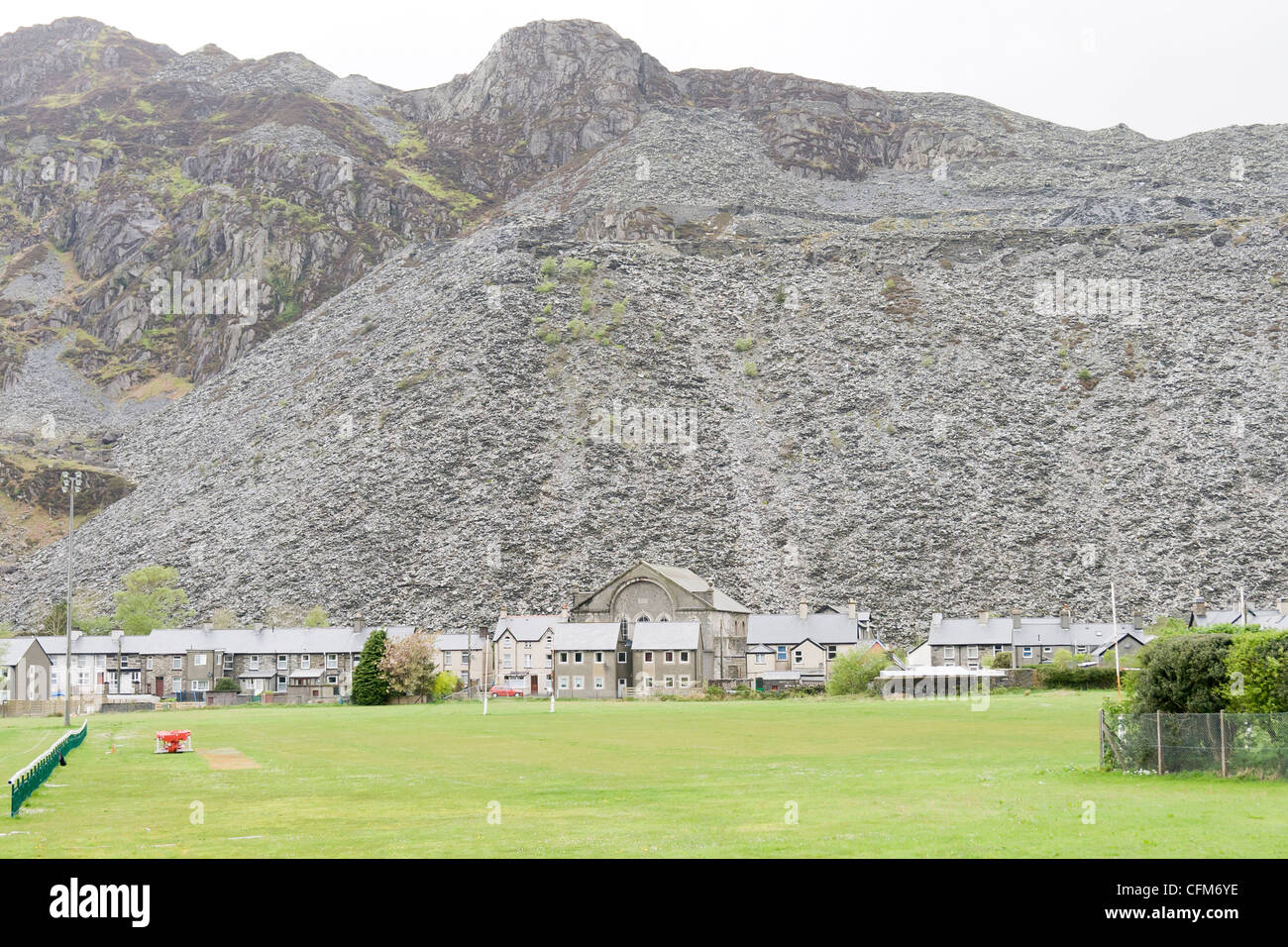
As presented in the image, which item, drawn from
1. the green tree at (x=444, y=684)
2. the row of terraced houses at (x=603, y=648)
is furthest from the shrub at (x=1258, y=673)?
the row of terraced houses at (x=603, y=648)

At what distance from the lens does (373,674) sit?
3472 inches

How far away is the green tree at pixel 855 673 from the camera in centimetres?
8669

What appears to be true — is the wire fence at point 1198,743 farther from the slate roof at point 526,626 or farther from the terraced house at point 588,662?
the slate roof at point 526,626

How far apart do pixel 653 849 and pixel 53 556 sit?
137 m

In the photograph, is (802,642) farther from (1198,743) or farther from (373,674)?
(1198,743)

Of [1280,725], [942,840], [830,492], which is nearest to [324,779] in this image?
[942,840]

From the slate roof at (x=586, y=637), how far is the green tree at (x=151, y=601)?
3593 cm

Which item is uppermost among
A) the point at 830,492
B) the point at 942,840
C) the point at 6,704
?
the point at 830,492

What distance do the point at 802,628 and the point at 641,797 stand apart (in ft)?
268

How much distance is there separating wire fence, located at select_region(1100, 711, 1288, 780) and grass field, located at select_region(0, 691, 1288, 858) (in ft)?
→ 2.40

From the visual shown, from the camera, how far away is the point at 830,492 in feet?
427

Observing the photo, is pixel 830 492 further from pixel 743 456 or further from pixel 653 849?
pixel 653 849
